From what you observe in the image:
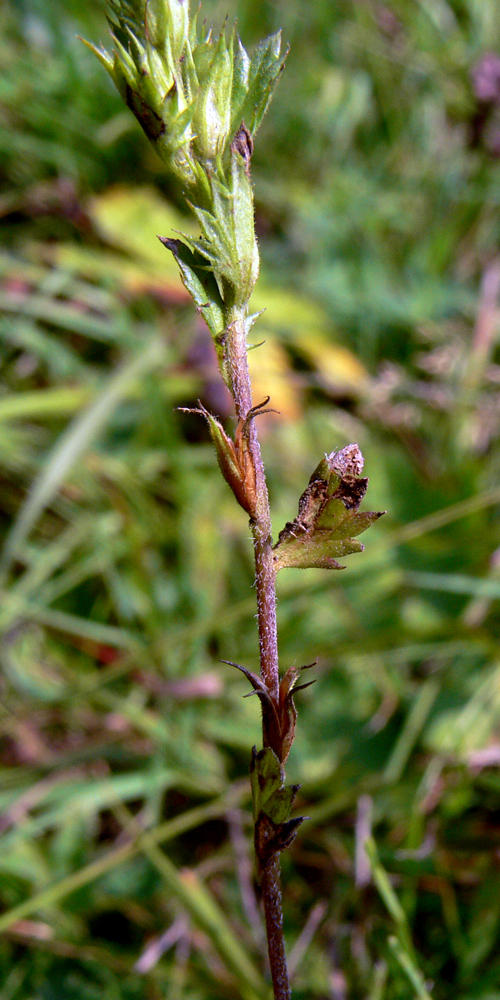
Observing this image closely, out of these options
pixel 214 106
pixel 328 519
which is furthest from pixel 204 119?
pixel 328 519

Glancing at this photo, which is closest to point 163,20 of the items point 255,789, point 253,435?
point 253,435

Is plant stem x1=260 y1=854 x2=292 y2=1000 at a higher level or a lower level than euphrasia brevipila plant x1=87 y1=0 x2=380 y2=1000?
lower

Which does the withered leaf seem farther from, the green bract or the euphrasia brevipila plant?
the green bract

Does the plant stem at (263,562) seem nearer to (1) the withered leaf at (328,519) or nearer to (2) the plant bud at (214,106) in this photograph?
(1) the withered leaf at (328,519)

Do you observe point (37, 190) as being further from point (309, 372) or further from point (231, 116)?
point (231, 116)

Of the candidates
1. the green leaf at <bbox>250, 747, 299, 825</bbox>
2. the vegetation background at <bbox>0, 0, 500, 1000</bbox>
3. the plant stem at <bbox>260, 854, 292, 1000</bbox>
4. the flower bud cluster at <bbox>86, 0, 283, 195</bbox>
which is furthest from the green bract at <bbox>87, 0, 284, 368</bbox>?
the vegetation background at <bbox>0, 0, 500, 1000</bbox>

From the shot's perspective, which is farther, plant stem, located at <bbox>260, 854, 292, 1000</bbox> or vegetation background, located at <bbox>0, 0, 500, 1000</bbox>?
vegetation background, located at <bbox>0, 0, 500, 1000</bbox>

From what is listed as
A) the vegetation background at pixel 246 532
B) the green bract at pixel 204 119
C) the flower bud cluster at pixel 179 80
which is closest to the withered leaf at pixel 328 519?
the green bract at pixel 204 119
